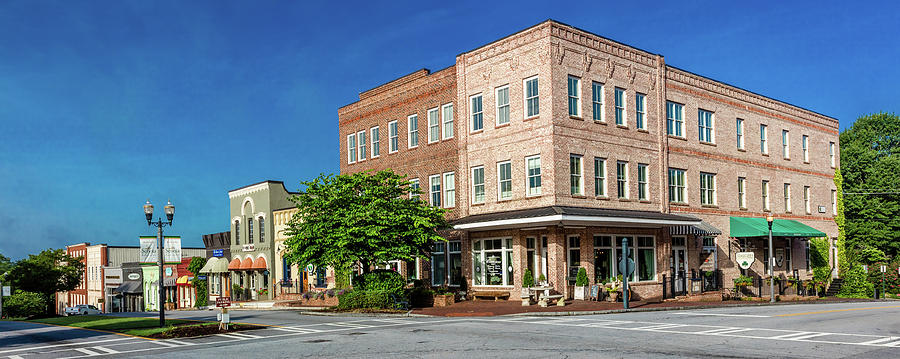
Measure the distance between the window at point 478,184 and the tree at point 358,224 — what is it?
3726 mm

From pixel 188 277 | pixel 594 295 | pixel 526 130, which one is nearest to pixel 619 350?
pixel 594 295

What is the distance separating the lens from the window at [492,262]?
3388 cm

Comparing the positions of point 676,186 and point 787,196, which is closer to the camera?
point 676,186

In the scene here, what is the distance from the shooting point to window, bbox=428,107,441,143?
3856cm

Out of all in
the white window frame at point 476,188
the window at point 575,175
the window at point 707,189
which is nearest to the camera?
the window at point 575,175

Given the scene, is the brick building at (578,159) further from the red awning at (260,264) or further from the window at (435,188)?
the red awning at (260,264)

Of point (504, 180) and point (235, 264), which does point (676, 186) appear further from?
point (235, 264)

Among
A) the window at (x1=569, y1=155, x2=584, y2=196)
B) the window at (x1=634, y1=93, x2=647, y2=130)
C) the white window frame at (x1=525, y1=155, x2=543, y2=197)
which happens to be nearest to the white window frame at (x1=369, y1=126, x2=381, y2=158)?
the white window frame at (x1=525, y1=155, x2=543, y2=197)

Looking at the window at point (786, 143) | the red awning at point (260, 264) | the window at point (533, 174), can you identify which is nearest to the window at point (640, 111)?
the window at point (533, 174)

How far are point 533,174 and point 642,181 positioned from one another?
6.30m

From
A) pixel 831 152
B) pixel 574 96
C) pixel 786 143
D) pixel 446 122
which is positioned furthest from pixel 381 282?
pixel 831 152

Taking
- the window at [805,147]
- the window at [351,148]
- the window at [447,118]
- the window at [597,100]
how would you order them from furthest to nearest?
1. the window at [805,147]
2. the window at [351,148]
3. the window at [447,118]
4. the window at [597,100]

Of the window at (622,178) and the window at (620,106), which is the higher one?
the window at (620,106)

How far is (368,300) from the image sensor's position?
30109 millimetres
